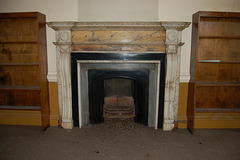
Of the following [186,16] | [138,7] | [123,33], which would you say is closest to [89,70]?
[123,33]

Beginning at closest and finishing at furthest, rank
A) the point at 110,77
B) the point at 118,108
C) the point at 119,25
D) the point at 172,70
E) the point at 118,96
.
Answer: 1. the point at 119,25
2. the point at 172,70
3. the point at 110,77
4. the point at 118,108
5. the point at 118,96

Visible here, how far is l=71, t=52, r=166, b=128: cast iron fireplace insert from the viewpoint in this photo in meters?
2.59

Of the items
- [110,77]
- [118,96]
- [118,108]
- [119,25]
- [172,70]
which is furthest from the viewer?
[118,96]

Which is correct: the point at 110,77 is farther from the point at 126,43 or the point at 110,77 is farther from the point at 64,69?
the point at 64,69

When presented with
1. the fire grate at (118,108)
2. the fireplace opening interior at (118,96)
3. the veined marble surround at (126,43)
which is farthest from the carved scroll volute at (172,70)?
the fire grate at (118,108)

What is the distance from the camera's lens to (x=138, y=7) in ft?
8.41

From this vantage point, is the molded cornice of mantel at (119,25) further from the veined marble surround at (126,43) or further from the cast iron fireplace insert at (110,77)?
the cast iron fireplace insert at (110,77)

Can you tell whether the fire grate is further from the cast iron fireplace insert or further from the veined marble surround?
the veined marble surround

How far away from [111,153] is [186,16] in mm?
2316

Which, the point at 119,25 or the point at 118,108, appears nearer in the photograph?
the point at 119,25

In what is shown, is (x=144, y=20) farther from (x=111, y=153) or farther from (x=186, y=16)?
(x=111, y=153)

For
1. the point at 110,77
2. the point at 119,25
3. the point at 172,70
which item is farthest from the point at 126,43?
the point at 172,70

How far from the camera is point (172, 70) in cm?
257

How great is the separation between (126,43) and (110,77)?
648 mm
